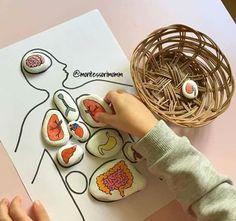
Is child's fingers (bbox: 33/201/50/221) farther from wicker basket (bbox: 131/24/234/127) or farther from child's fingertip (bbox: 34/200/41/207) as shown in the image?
wicker basket (bbox: 131/24/234/127)

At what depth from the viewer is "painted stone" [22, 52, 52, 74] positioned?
71 centimetres

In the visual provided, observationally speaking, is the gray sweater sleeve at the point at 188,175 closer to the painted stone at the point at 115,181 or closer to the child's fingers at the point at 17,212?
the painted stone at the point at 115,181

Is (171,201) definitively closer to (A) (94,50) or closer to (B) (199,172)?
(B) (199,172)

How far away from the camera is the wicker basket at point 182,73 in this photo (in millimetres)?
729

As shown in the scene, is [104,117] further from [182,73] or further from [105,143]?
[182,73]

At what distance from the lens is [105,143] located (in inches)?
27.2

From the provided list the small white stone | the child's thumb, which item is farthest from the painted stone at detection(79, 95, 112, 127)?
the small white stone

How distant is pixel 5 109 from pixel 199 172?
318 mm

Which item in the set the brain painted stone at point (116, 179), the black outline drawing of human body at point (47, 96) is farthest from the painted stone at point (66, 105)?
the brain painted stone at point (116, 179)

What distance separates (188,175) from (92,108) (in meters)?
0.19

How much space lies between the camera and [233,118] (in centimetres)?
78

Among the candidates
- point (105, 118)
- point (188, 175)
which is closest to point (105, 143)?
point (105, 118)

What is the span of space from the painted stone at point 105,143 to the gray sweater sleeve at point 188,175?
37 mm

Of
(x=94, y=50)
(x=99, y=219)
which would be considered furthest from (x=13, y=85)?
(x=99, y=219)
